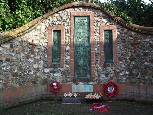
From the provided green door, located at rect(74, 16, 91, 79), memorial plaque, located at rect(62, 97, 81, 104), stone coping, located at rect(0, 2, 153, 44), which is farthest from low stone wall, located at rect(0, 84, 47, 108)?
stone coping, located at rect(0, 2, 153, 44)

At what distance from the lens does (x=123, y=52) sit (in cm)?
1201

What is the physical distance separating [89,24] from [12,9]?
4104mm

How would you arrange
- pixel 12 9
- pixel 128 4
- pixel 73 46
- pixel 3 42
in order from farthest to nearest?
pixel 128 4 → pixel 12 9 → pixel 73 46 → pixel 3 42

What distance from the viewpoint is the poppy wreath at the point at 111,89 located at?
38.4 ft

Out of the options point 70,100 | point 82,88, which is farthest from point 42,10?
point 70,100

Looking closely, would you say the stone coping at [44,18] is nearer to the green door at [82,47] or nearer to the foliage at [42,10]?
the green door at [82,47]

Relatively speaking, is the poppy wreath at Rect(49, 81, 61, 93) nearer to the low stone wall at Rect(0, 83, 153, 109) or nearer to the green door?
the low stone wall at Rect(0, 83, 153, 109)

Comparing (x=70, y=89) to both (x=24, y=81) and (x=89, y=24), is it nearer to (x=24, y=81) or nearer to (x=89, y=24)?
(x=24, y=81)

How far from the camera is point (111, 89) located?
11703 millimetres

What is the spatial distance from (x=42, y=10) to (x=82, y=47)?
127 inches

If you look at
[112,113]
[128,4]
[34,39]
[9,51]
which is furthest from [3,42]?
[128,4]

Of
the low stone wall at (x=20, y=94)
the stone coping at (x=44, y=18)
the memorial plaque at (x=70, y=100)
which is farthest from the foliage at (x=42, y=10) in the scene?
the memorial plaque at (x=70, y=100)

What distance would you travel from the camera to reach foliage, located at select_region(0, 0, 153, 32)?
12188 mm

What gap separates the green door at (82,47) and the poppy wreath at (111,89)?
1.01 meters
